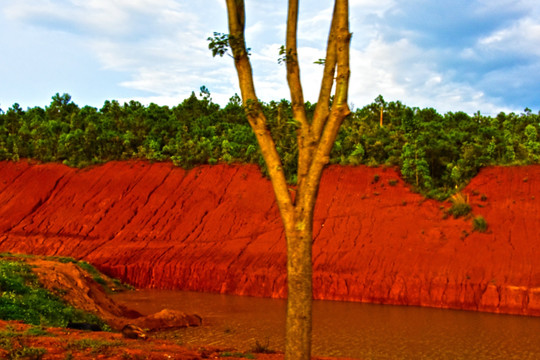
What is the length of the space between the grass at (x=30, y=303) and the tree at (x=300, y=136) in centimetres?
898

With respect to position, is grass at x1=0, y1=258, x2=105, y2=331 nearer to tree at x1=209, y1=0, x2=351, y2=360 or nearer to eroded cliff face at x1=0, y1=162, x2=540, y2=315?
tree at x1=209, y1=0, x2=351, y2=360

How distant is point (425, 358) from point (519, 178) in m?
Result: 20.1

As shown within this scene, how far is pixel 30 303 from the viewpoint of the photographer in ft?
50.0

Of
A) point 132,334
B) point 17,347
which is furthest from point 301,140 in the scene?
point 132,334

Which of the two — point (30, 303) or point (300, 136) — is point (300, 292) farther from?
point (30, 303)

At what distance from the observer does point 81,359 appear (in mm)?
8438

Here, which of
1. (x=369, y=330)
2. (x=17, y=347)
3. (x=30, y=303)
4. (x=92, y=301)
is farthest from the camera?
(x=92, y=301)

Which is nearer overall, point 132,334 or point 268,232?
point 132,334

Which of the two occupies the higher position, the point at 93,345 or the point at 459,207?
the point at 459,207

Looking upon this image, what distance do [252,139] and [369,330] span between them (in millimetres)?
26347

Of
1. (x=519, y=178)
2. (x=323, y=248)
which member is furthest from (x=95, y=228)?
(x=519, y=178)

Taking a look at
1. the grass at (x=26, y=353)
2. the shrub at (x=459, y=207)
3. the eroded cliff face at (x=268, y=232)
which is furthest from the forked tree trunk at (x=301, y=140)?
the shrub at (x=459, y=207)

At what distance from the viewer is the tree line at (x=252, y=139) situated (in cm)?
3428

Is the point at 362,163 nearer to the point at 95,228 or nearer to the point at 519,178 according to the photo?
the point at 519,178
